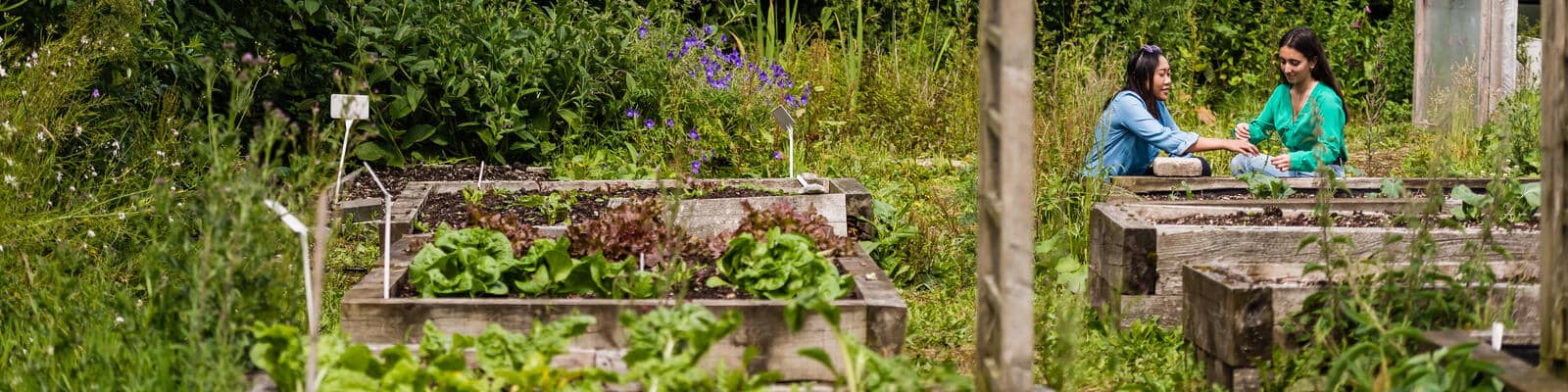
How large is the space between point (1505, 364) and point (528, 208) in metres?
3.37

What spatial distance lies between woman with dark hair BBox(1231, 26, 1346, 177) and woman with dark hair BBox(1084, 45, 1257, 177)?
16cm

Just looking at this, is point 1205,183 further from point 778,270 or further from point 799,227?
point 778,270

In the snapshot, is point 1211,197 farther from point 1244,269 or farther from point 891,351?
point 891,351

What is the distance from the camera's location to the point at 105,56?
4.84m

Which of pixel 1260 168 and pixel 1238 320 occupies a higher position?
pixel 1260 168

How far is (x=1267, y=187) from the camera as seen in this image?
16.8 feet

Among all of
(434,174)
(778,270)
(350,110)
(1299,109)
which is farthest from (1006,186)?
(434,174)

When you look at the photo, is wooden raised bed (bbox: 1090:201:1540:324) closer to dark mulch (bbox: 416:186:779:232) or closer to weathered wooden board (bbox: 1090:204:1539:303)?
weathered wooden board (bbox: 1090:204:1539:303)

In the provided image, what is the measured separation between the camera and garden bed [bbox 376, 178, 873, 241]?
4926 millimetres

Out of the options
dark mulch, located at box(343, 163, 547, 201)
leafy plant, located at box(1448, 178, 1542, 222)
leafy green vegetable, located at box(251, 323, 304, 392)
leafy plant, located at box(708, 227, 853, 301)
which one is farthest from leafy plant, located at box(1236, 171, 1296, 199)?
leafy green vegetable, located at box(251, 323, 304, 392)

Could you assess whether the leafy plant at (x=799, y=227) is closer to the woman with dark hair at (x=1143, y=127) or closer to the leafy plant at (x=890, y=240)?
the leafy plant at (x=890, y=240)

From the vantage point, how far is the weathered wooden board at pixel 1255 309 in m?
3.28

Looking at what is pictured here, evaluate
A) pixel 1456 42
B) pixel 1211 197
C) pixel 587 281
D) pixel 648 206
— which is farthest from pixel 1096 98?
pixel 1456 42

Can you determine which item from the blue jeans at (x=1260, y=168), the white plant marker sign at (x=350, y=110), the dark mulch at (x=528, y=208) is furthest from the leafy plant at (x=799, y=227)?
the blue jeans at (x=1260, y=168)
